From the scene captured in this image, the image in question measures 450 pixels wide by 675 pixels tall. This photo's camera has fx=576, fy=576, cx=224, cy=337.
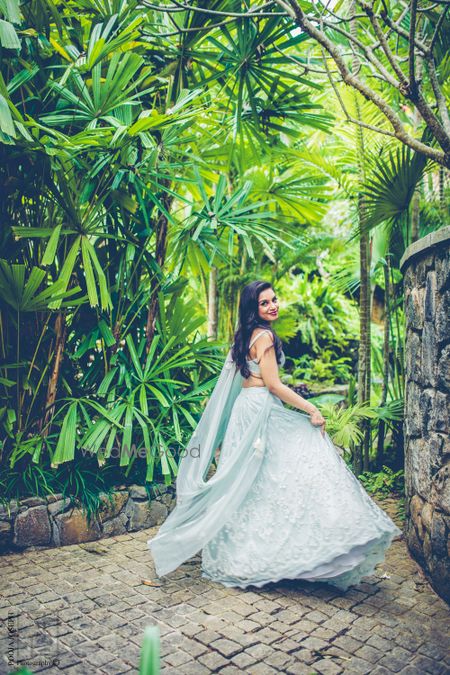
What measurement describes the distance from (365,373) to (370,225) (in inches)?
53.6

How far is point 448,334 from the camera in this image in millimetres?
Result: 2855

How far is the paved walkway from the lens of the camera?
2377 mm

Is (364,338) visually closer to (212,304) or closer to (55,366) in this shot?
(212,304)

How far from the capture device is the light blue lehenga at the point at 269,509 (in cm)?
296

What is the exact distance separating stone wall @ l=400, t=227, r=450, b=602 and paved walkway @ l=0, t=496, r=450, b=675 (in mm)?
243

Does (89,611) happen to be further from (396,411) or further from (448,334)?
(396,411)

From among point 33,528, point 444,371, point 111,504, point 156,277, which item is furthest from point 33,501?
point 444,371

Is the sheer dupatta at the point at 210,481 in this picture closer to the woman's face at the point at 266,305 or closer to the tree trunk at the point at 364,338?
the woman's face at the point at 266,305

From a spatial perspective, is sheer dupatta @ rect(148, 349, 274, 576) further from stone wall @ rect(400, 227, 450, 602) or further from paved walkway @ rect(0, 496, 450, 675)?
stone wall @ rect(400, 227, 450, 602)

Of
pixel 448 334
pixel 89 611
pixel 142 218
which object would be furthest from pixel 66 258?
pixel 448 334

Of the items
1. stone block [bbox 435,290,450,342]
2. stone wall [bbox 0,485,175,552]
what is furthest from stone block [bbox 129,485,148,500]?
stone block [bbox 435,290,450,342]

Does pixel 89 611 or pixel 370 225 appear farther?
pixel 370 225

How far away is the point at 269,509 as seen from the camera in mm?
3158

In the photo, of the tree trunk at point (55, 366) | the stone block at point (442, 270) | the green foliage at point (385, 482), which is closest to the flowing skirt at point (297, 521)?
the stone block at point (442, 270)
